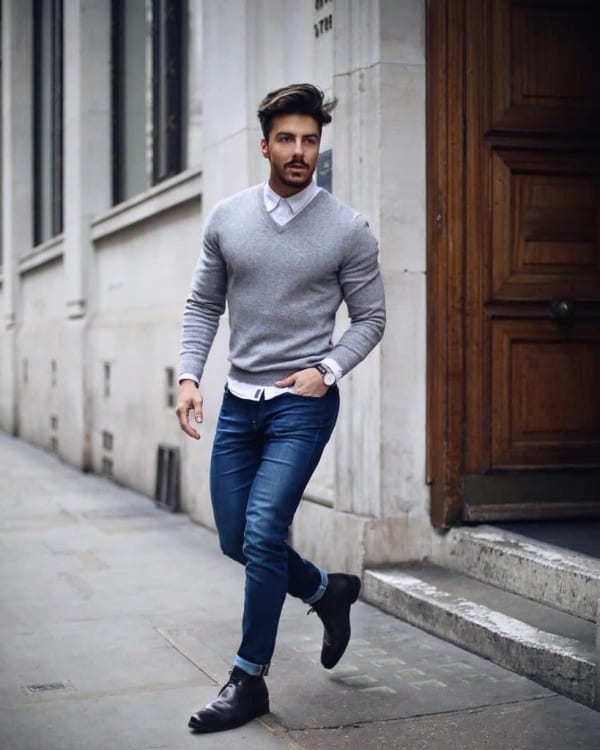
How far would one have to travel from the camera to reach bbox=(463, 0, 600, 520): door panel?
5.86 metres

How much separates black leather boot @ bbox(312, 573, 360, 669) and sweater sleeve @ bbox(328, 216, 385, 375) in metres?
0.90

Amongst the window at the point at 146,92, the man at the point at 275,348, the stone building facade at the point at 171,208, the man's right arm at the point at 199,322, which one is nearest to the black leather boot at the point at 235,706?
the man at the point at 275,348

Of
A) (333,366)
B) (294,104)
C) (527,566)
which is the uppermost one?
(294,104)

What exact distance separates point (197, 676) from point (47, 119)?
38.3 ft

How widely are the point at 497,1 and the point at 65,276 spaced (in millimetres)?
7697

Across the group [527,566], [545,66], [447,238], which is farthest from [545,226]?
[527,566]

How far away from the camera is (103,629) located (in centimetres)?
538

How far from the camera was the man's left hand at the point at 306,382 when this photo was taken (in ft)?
13.1

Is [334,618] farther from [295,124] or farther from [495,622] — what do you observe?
[295,124]

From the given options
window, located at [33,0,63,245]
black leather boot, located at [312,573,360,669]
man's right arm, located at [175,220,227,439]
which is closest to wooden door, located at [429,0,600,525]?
black leather boot, located at [312,573,360,669]

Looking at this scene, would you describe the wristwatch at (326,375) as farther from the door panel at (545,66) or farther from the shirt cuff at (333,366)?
the door panel at (545,66)

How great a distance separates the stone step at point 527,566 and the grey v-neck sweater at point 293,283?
1430 mm

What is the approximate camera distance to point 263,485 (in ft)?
13.2

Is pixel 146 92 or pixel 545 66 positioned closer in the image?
pixel 545 66
